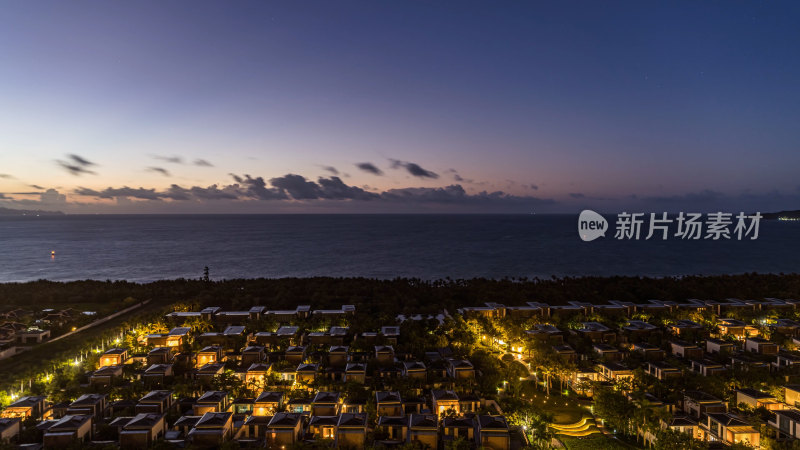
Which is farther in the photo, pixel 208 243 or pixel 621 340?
pixel 208 243

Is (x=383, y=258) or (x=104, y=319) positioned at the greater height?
(x=383, y=258)

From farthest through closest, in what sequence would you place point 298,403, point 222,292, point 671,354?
point 222,292
point 671,354
point 298,403

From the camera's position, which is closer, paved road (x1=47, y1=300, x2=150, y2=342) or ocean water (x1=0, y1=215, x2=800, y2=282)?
paved road (x1=47, y1=300, x2=150, y2=342)

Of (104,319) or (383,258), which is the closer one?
(104,319)

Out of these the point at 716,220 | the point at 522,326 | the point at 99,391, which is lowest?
the point at 99,391

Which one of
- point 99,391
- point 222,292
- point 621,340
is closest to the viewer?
point 99,391

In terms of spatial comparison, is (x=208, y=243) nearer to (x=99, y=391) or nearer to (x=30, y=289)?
(x=30, y=289)

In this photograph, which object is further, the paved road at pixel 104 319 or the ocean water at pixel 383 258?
the ocean water at pixel 383 258

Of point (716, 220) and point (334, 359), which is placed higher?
point (716, 220)

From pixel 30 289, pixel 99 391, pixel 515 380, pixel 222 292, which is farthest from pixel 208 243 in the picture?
pixel 515 380

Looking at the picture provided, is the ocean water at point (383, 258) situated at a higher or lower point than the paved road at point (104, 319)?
higher

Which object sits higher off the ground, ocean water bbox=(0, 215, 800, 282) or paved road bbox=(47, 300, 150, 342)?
ocean water bbox=(0, 215, 800, 282)
